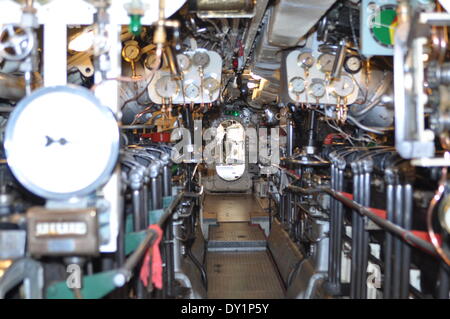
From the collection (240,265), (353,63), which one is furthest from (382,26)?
(240,265)

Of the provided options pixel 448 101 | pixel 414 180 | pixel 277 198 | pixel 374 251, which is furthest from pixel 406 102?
pixel 277 198

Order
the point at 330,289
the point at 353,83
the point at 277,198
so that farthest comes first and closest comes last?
1. the point at 277,198
2. the point at 353,83
3. the point at 330,289

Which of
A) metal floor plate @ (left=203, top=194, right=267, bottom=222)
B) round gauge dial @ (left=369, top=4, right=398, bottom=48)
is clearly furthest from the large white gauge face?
metal floor plate @ (left=203, top=194, right=267, bottom=222)

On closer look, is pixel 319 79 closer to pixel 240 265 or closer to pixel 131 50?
pixel 131 50

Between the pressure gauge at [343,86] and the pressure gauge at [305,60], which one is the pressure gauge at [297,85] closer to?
the pressure gauge at [305,60]

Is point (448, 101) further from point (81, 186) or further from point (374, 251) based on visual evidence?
point (374, 251)

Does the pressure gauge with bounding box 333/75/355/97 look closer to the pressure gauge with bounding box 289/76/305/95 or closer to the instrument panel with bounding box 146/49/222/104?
the pressure gauge with bounding box 289/76/305/95

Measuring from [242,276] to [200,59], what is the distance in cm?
248

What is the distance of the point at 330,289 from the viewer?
3145 millimetres

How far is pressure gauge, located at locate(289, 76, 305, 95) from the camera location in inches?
142

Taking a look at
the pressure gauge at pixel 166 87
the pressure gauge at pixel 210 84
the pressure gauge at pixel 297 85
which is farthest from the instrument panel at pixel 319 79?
the pressure gauge at pixel 166 87

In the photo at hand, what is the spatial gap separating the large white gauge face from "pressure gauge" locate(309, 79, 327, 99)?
7.73ft
